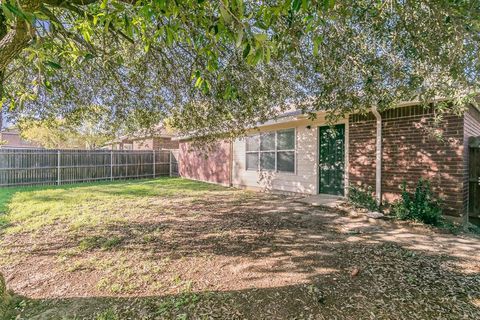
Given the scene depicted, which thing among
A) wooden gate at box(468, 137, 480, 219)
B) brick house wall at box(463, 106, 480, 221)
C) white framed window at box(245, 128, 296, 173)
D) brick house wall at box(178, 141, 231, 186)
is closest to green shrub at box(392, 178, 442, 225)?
brick house wall at box(463, 106, 480, 221)

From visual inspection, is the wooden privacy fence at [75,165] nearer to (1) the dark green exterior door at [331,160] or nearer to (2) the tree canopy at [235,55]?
(2) the tree canopy at [235,55]

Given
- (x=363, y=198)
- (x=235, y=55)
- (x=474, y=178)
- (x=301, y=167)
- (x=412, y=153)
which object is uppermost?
(x=235, y=55)

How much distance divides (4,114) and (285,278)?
7869 millimetres

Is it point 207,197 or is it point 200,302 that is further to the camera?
point 207,197

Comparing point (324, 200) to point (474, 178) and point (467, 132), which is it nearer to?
point (474, 178)

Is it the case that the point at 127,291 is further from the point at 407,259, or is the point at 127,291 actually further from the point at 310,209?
the point at 310,209

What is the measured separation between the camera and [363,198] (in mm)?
6738

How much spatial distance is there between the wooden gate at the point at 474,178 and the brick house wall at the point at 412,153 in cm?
53

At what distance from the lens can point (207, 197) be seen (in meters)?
9.14

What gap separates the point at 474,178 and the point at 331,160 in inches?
133

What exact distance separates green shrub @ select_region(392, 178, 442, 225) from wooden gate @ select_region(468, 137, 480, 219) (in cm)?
94

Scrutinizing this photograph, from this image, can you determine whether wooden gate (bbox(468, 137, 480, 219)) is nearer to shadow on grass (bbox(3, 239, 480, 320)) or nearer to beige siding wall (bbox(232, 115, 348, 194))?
beige siding wall (bbox(232, 115, 348, 194))

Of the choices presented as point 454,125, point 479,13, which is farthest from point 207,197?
point 479,13

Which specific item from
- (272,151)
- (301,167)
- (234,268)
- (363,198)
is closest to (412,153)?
(363,198)
